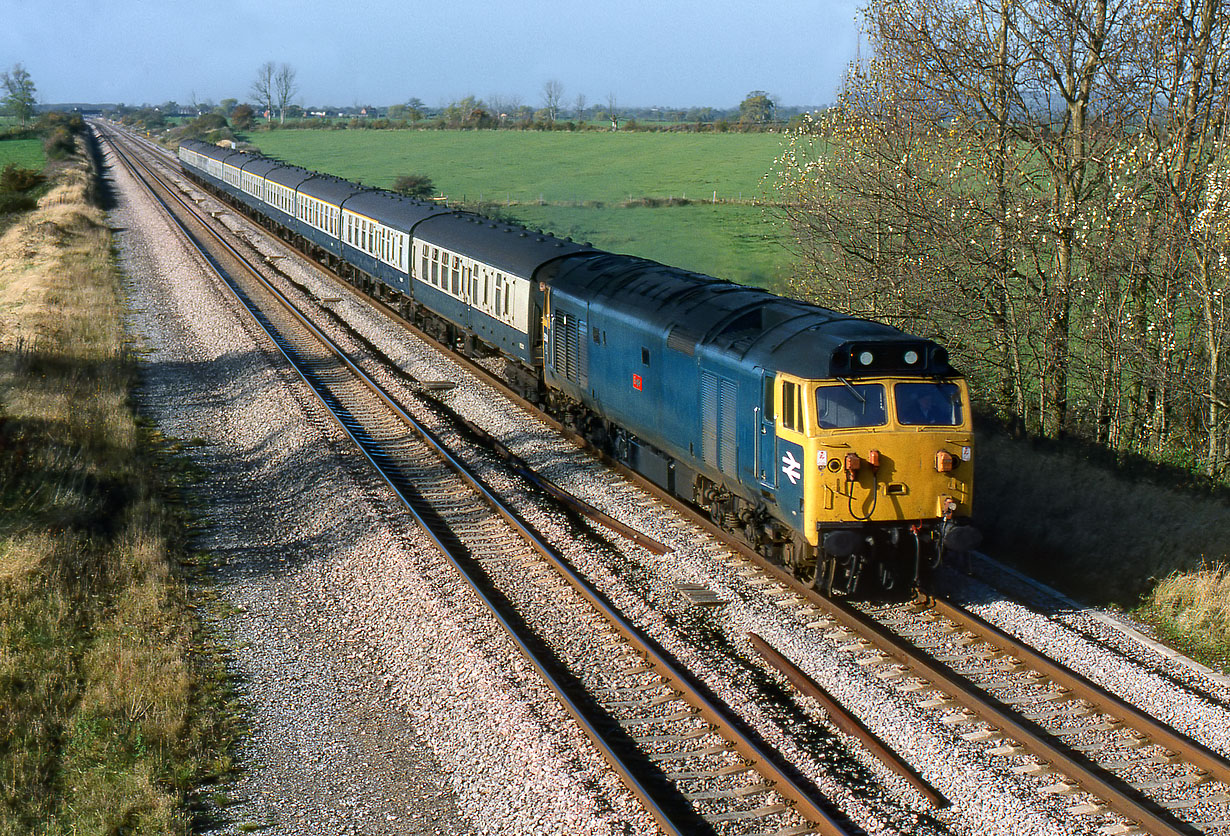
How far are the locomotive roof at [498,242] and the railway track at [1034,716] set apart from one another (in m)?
10.8

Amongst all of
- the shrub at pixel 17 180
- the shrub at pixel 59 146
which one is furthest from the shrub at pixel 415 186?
the shrub at pixel 59 146

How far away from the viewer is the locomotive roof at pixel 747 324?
12430mm

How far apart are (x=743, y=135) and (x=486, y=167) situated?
34.1m

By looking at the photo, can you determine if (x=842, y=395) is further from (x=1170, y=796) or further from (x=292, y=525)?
(x=292, y=525)

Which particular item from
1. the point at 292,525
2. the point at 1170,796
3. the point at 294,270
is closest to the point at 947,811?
the point at 1170,796

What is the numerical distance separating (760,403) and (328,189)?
1265 inches

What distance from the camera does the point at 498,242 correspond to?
2505cm

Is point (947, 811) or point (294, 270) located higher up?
point (294, 270)

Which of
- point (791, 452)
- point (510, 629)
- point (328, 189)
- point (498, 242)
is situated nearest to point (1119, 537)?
point (791, 452)

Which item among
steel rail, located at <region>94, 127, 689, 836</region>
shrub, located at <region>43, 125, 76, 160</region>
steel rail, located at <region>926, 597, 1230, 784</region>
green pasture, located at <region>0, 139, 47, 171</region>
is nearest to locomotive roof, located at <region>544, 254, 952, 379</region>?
steel rail, located at <region>926, 597, 1230, 784</region>

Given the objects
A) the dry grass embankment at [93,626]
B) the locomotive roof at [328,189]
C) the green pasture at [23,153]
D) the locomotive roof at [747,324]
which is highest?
the green pasture at [23,153]

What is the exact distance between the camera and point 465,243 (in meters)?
26.4

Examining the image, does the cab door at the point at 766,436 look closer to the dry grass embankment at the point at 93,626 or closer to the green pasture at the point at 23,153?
the dry grass embankment at the point at 93,626

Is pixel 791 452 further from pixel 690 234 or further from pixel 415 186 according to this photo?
pixel 415 186
